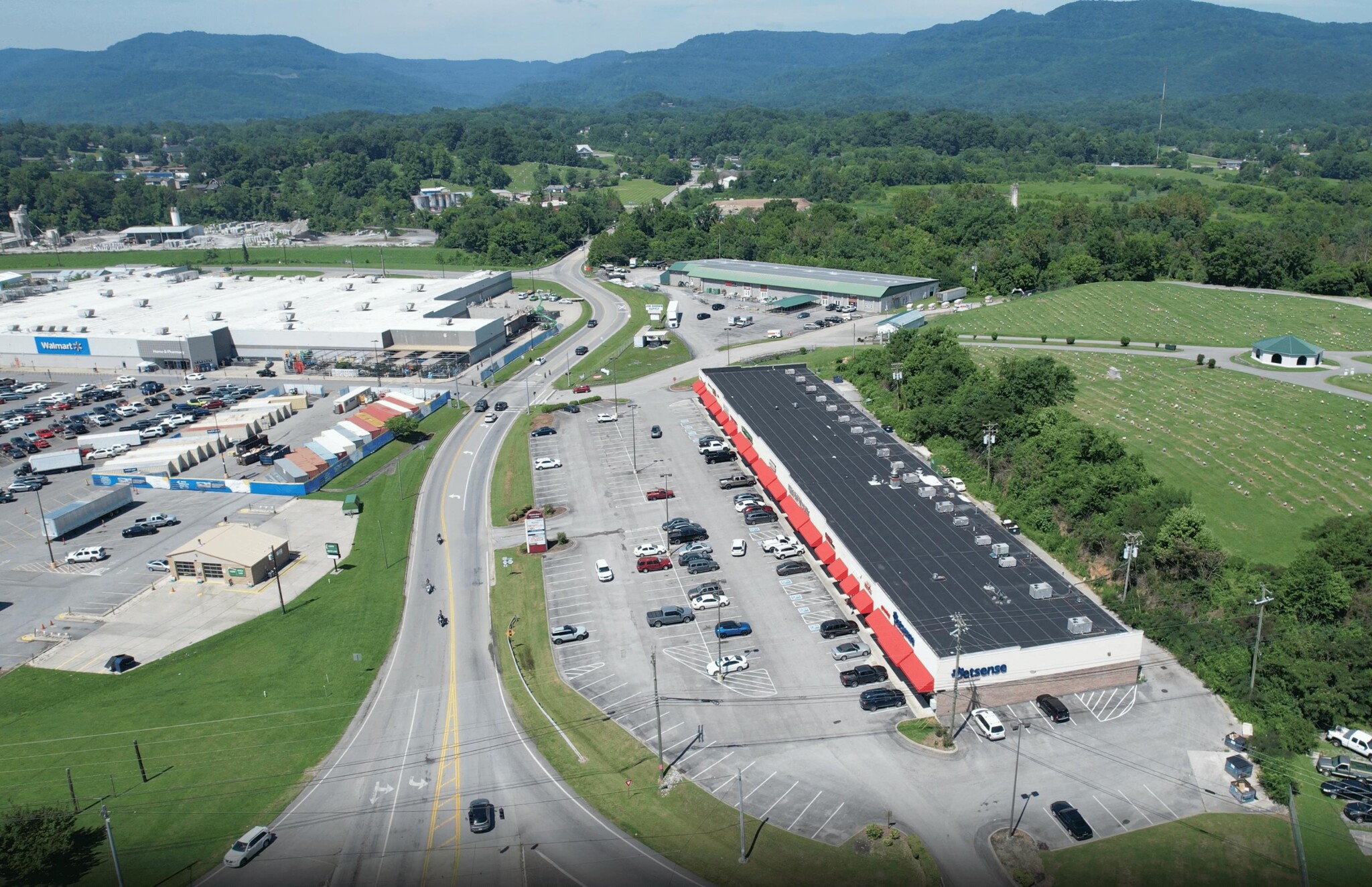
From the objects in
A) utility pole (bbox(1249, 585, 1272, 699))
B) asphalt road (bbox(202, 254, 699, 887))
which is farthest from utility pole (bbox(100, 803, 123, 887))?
utility pole (bbox(1249, 585, 1272, 699))

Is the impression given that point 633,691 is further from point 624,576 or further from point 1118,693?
point 1118,693

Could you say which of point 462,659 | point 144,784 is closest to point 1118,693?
point 462,659

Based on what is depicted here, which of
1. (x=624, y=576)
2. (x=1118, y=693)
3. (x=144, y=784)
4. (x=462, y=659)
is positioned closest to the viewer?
(x=144, y=784)

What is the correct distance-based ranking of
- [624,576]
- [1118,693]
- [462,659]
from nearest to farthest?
[1118,693]
[462,659]
[624,576]

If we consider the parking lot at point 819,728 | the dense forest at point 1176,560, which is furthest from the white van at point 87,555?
the dense forest at point 1176,560

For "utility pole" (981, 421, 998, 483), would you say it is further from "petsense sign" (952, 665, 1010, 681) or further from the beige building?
the beige building

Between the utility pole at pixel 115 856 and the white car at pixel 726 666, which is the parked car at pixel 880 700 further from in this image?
the utility pole at pixel 115 856

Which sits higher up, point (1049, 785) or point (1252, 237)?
point (1252, 237)
